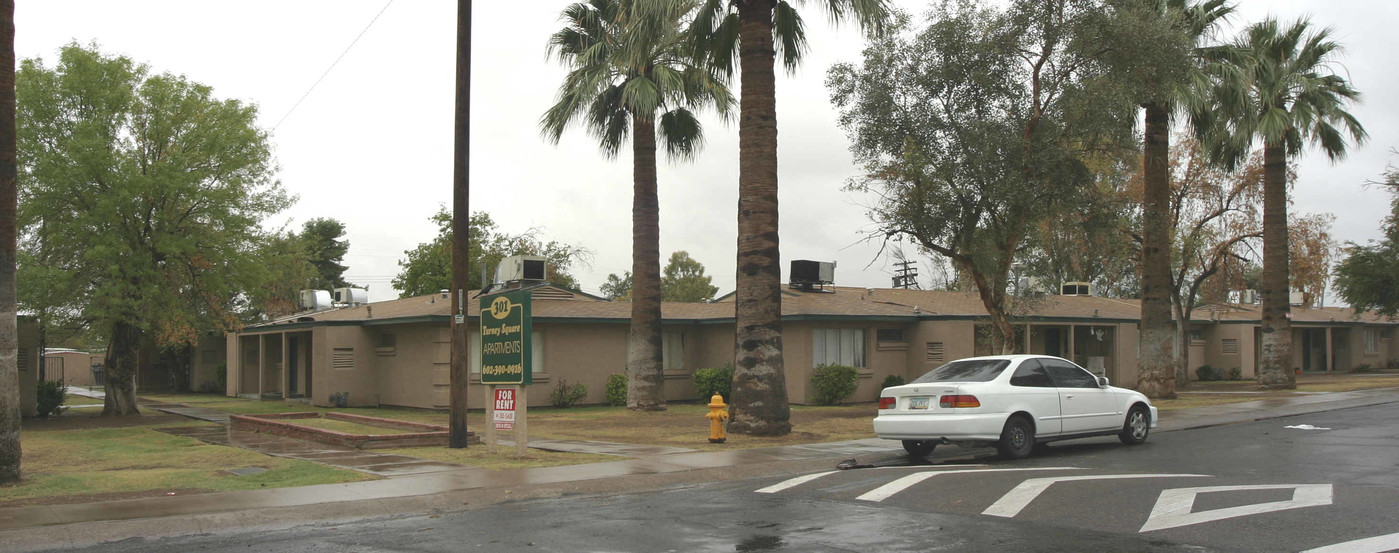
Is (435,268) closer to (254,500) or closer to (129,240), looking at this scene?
(129,240)

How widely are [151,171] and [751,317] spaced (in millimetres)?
14040

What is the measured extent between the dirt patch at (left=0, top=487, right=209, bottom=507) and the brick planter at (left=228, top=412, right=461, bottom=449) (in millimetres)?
4567

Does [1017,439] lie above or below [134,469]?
above

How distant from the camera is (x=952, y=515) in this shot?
9125 mm

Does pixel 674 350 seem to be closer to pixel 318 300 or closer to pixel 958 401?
pixel 318 300

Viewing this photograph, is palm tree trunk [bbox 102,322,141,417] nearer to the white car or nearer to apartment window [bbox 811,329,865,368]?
apartment window [bbox 811,329,865,368]

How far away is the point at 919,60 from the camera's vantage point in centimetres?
2097

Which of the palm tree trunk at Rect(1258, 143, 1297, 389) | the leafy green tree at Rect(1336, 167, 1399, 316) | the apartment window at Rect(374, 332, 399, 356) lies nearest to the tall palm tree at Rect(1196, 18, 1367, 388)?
the palm tree trunk at Rect(1258, 143, 1297, 389)

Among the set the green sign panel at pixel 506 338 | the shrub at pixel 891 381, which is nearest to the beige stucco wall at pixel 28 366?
the green sign panel at pixel 506 338

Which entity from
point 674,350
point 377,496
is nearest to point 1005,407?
point 377,496

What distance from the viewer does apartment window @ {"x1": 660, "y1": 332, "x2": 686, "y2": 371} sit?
29.7 m

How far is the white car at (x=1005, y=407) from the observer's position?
1323 cm

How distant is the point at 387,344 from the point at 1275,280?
2628 centimetres

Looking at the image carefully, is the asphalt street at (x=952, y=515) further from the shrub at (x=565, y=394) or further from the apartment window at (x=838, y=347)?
the shrub at (x=565, y=394)
